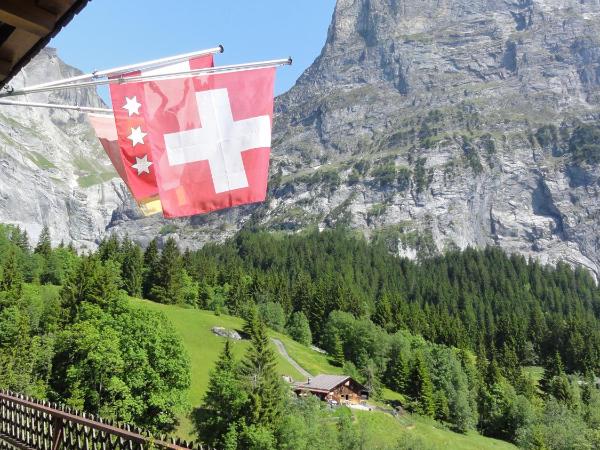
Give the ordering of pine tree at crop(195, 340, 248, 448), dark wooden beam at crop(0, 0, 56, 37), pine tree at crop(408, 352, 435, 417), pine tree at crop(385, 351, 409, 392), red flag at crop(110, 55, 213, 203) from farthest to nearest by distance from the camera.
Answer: pine tree at crop(385, 351, 409, 392) → pine tree at crop(408, 352, 435, 417) → pine tree at crop(195, 340, 248, 448) → red flag at crop(110, 55, 213, 203) → dark wooden beam at crop(0, 0, 56, 37)

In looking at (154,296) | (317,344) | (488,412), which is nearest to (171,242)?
(154,296)

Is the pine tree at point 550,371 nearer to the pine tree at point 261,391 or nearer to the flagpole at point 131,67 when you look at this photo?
the pine tree at point 261,391

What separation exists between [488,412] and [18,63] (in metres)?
110

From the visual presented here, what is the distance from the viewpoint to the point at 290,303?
147m

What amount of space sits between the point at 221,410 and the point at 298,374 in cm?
3685

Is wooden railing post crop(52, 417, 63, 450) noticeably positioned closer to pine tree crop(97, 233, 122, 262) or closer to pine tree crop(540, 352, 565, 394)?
pine tree crop(97, 233, 122, 262)

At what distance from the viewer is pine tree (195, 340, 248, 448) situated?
5597cm

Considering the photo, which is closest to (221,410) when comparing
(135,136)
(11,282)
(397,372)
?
(11,282)

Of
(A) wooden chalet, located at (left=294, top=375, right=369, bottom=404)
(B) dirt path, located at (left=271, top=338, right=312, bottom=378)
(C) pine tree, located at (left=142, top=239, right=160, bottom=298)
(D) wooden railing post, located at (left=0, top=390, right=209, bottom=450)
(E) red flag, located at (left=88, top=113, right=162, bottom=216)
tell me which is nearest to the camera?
(E) red flag, located at (left=88, top=113, right=162, bottom=216)

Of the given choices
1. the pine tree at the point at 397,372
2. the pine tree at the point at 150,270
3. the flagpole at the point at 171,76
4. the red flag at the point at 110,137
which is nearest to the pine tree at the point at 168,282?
the pine tree at the point at 150,270

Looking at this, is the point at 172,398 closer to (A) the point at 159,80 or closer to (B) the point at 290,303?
(A) the point at 159,80

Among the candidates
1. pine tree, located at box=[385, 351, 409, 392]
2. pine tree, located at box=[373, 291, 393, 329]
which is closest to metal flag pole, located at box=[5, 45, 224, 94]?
pine tree, located at box=[385, 351, 409, 392]

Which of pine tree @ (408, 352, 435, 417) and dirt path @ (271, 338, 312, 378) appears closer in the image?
pine tree @ (408, 352, 435, 417)

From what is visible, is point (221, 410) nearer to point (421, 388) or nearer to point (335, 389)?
point (335, 389)
